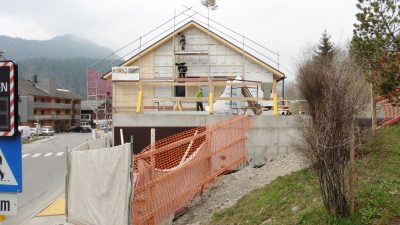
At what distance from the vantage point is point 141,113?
1492 cm

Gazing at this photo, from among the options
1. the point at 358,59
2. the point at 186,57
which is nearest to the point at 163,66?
the point at 186,57

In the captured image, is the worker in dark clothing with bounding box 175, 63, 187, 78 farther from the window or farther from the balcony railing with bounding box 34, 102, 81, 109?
the balcony railing with bounding box 34, 102, 81, 109

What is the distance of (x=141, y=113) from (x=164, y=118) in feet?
2.74

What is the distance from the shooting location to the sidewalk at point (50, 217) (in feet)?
39.0

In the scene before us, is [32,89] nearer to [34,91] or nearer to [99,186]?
[34,91]

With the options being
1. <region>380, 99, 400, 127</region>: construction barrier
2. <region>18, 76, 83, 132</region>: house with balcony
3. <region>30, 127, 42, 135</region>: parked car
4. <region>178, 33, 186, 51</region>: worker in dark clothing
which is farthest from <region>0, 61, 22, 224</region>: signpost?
<region>18, 76, 83, 132</region>: house with balcony

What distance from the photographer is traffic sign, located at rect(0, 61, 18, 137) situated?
5.88 m

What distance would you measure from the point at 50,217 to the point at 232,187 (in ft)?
16.4

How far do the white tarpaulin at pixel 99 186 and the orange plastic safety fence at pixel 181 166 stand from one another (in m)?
0.48

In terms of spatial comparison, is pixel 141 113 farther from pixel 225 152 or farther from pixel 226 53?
pixel 226 53

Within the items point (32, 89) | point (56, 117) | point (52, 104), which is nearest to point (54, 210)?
point (32, 89)

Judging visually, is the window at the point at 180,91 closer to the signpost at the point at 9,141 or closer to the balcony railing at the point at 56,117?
the signpost at the point at 9,141

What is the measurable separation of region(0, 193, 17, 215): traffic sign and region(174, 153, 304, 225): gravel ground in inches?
164

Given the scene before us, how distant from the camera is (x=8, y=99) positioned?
5879 mm
